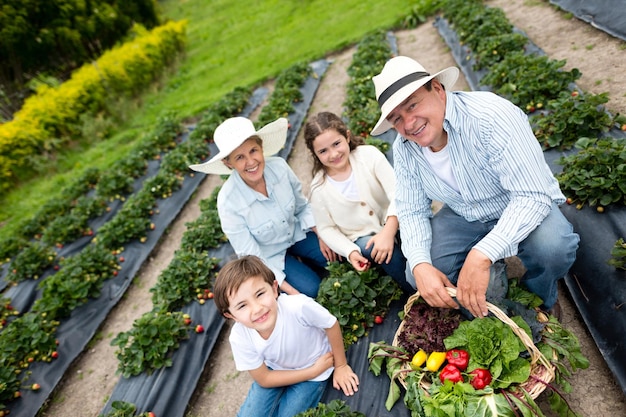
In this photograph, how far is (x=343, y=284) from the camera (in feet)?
9.99

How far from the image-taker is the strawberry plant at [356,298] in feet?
9.74

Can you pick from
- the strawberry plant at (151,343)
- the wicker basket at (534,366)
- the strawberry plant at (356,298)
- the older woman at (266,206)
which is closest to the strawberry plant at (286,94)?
the older woman at (266,206)

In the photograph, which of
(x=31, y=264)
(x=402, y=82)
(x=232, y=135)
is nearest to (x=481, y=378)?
(x=402, y=82)

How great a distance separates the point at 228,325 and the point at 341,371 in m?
1.67

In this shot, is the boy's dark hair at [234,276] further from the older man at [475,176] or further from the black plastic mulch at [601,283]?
the black plastic mulch at [601,283]

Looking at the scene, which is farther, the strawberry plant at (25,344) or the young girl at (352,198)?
the strawberry plant at (25,344)

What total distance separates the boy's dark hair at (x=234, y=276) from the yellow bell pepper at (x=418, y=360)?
A: 1.00m

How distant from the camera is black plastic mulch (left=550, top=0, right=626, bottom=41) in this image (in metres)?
4.86

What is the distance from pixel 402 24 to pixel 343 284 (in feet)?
27.8

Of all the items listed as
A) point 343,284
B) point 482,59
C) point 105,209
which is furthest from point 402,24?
point 343,284

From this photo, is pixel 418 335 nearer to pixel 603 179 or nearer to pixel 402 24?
pixel 603 179

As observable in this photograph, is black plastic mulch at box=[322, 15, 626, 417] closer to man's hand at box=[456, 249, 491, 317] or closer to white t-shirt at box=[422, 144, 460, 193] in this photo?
man's hand at box=[456, 249, 491, 317]

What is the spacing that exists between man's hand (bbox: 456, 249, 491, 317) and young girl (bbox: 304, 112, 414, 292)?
887 millimetres

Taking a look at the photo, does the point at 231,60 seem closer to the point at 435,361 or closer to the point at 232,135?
the point at 232,135
